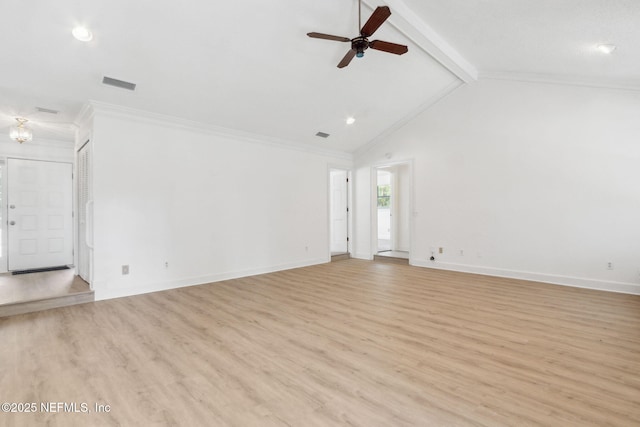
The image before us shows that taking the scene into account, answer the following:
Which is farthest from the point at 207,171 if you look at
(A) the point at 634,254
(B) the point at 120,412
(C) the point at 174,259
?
(A) the point at 634,254

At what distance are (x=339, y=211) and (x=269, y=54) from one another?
4723 mm

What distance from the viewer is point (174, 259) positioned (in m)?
4.77

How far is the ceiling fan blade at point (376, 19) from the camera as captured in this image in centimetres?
272

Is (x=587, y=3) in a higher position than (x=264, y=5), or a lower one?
lower

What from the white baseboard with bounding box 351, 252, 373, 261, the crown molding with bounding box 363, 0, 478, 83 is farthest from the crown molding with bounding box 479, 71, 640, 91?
the white baseboard with bounding box 351, 252, 373, 261

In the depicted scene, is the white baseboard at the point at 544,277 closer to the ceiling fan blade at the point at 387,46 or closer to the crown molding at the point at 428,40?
the crown molding at the point at 428,40

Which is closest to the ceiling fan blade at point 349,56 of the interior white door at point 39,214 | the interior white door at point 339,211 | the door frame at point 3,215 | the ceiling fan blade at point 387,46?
the ceiling fan blade at point 387,46

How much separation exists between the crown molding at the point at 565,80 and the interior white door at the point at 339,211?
377cm

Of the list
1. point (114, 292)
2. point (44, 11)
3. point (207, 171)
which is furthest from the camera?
point (207, 171)

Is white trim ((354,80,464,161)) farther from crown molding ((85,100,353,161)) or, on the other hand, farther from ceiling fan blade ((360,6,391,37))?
ceiling fan blade ((360,6,391,37))

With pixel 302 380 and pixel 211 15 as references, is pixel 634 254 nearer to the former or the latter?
pixel 302 380

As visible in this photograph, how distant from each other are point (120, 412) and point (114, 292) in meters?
2.93

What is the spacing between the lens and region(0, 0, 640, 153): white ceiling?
3.09 meters

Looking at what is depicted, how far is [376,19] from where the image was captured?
2867 mm
